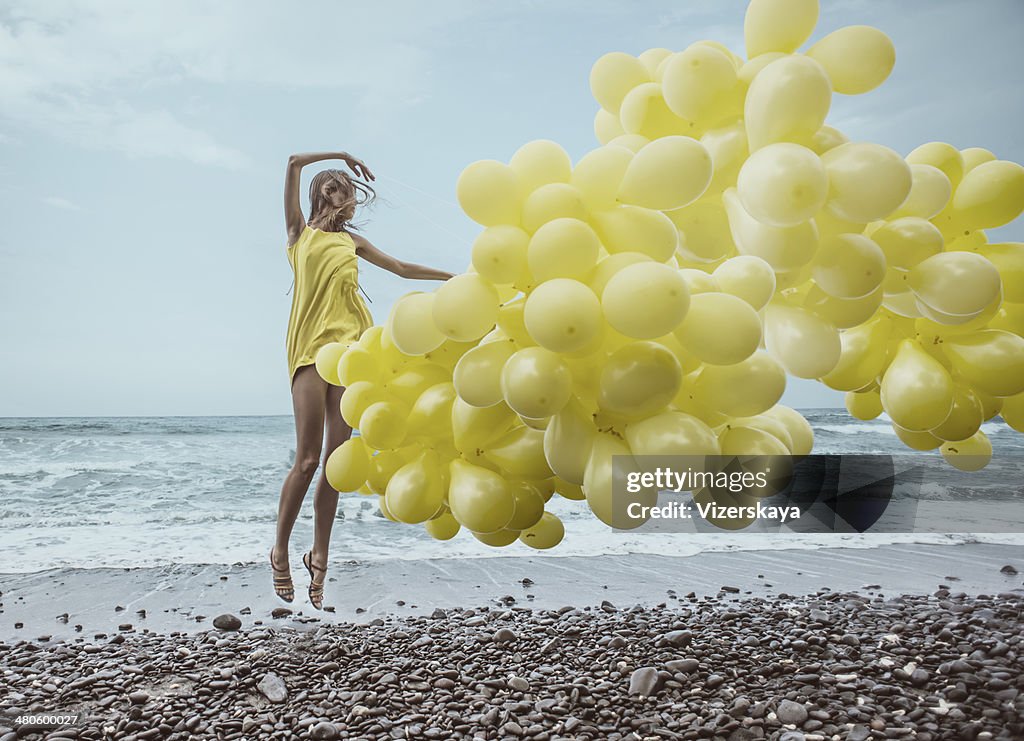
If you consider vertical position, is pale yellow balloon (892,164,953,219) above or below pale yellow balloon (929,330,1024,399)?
above

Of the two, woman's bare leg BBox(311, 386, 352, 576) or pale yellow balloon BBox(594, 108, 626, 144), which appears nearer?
pale yellow balloon BBox(594, 108, 626, 144)

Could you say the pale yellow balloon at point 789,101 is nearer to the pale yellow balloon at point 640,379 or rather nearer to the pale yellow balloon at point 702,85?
the pale yellow balloon at point 702,85

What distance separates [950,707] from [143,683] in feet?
6.23

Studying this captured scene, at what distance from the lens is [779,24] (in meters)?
0.58

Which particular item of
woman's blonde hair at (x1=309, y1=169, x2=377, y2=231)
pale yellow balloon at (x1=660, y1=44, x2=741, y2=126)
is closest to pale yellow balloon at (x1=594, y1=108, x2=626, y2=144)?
pale yellow balloon at (x1=660, y1=44, x2=741, y2=126)

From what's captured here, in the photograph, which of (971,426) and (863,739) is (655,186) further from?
(863,739)

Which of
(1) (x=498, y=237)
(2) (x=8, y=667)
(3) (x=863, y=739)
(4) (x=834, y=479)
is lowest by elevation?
(2) (x=8, y=667)

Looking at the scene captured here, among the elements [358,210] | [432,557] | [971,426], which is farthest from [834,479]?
[432,557]

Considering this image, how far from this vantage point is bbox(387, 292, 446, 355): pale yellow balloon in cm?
57

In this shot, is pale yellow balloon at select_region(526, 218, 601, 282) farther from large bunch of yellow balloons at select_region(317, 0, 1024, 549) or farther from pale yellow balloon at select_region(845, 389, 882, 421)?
pale yellow balloon at select_region(845, 389, 882, 421)

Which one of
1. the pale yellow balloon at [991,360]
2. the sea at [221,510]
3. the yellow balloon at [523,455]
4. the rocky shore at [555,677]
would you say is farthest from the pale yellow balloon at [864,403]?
the sea at [221,510]

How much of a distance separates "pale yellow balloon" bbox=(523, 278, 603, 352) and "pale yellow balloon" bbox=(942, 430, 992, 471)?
0.58 metres

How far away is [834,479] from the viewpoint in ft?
2.47

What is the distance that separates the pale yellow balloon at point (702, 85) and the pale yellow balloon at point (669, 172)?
9 centimetres
